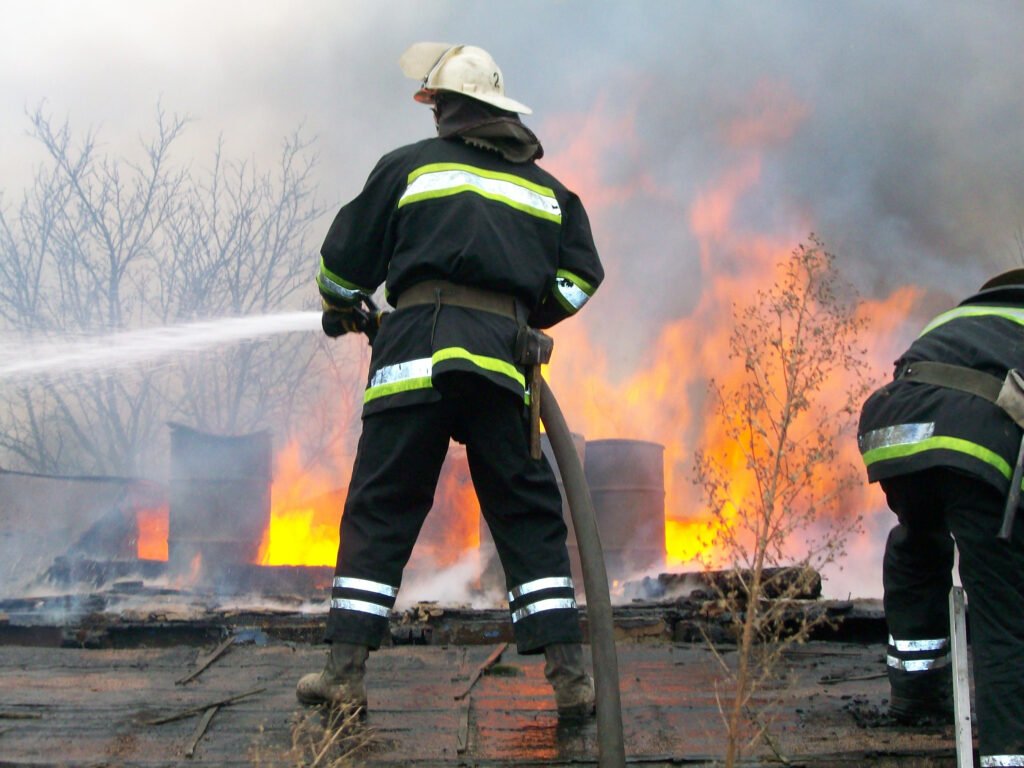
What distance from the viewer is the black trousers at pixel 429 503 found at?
2.81 meters

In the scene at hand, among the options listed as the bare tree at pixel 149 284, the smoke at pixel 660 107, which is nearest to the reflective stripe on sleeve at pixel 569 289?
the smoke at pixel 660 107

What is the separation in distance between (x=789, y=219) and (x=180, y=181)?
631 cm

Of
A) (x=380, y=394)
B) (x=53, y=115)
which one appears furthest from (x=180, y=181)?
(x=380, y=394)

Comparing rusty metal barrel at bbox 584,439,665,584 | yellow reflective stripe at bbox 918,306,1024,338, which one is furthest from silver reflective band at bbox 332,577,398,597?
rusty metal barrel at bbox 584,439,665,584

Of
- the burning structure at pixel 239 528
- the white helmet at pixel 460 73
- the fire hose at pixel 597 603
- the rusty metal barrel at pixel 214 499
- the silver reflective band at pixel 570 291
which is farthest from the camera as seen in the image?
the rusty metal barrel at pixel 214 499

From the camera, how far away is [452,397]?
9.50 ft

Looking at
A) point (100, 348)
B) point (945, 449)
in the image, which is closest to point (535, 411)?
point (945, 449)

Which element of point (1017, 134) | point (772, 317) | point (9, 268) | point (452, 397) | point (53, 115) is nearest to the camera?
point (452, 397)

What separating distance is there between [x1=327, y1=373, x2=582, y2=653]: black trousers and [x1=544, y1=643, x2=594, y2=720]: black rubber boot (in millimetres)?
37

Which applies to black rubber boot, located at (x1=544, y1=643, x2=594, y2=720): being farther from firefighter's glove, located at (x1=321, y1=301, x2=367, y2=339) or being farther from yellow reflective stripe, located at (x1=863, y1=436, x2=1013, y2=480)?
firefighter's glove, located at (x1=321, y1=301, x2=367, y2=339)

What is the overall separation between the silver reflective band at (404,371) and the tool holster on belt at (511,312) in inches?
6.4

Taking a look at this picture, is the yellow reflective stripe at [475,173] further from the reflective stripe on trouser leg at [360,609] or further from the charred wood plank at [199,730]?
the charred wood plank at [199,730]

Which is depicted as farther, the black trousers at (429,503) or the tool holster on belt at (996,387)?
the black trousers at (429,503)

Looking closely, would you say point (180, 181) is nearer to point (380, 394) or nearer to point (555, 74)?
point (555, 74)
